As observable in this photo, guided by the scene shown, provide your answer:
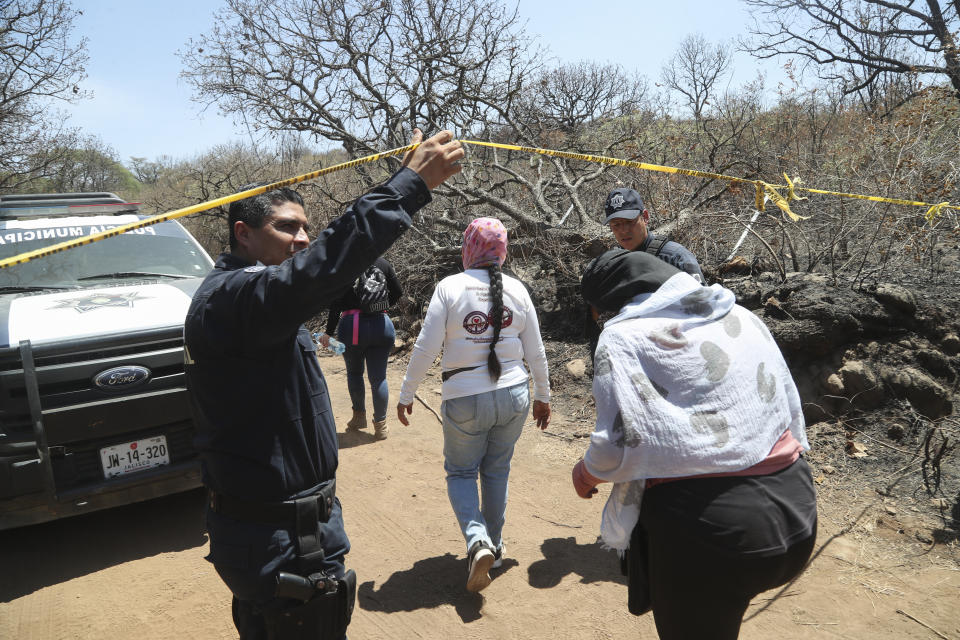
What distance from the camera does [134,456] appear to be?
377cm

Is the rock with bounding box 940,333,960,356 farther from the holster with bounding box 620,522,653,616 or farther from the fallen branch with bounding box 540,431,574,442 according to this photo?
the holster with bounding box 620,522,653,616

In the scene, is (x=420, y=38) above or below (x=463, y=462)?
above

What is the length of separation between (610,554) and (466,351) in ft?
5.51

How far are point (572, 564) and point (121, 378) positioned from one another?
9.95 ft

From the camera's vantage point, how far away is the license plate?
3.69m

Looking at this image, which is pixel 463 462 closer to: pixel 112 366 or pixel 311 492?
pixel 311 492

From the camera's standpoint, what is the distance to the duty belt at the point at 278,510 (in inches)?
76.8

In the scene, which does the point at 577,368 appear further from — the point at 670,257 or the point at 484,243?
the point at 484,243

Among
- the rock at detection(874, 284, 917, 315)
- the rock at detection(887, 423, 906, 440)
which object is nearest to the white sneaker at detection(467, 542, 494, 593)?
the rock at detection(887, 423, 906, 440)

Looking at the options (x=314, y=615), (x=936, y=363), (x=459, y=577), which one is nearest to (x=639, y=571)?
(x=314, y=615)

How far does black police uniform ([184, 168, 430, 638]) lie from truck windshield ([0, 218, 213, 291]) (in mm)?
3294

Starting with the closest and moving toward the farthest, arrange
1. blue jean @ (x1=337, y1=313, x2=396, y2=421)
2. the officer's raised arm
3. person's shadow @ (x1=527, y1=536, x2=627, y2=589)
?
the officer's raised arm < person's shadow @ (x1=527, y1=536, x2=627, y2=589) < blue jean @ (x1=337, y1=313, x2=396, y2=421)

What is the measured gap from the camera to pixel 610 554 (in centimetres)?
381

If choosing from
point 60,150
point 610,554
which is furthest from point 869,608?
point 60,150
